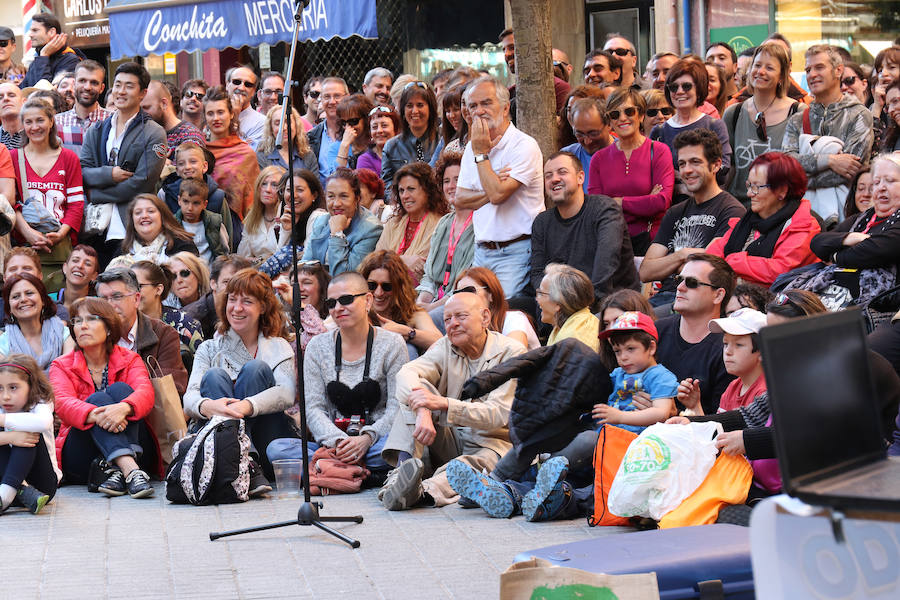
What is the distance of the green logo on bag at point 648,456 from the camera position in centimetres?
579

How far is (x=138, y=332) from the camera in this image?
Result: 8.39m

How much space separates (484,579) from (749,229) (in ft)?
11.1

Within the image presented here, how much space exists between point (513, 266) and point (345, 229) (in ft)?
5.50

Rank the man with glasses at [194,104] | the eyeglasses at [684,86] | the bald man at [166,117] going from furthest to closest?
the man with glasses at [194,104]
the bald man at [166,117]
the eyeglasses at [684,86]

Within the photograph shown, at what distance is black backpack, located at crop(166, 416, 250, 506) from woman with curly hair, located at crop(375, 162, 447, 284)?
99.2 inches

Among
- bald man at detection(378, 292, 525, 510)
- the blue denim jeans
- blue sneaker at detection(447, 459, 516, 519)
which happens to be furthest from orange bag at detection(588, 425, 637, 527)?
the blue denim jeans

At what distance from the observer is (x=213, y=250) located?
10273mm

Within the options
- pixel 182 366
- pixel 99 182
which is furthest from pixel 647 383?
pixel 99 182

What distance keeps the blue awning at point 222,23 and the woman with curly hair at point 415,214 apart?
155cm

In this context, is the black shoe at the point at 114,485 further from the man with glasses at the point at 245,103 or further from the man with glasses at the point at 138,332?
the man with glasses at the point at 245,103

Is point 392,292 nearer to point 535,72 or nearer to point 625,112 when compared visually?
point 535,72

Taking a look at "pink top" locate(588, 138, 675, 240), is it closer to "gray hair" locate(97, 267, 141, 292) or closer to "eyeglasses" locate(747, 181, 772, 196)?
"eyeglasses" locate(747, 181, 772, 196)

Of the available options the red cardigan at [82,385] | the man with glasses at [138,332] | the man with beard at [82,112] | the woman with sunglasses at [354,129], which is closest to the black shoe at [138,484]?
the red cardigan at [82,385]

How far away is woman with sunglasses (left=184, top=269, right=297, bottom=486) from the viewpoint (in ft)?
25.0
